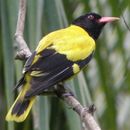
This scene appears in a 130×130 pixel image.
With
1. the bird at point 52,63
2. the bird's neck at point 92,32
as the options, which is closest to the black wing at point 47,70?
the bird at point 52,63

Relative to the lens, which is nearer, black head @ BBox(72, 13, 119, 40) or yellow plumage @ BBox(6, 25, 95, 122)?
yellow plumage @ BBox(6, 25, 95, 122)

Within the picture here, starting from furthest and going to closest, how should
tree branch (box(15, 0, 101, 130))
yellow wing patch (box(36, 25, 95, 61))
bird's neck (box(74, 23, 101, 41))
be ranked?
bird's neck (box(74, 23, 101, 41)), yellow wing patch (box(36, 25, 95, 61)), tree branch (box(15, 0, 101, 130))

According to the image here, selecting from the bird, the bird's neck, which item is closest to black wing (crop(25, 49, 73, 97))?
the bird

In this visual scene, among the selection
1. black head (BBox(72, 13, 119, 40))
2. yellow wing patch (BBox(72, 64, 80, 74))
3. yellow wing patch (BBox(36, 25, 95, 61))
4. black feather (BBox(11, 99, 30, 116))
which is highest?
black head (BBox(72, 13, 119, 40))

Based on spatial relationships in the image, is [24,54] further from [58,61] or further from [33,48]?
[33,48]

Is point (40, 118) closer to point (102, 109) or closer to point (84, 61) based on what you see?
point (84, 61)

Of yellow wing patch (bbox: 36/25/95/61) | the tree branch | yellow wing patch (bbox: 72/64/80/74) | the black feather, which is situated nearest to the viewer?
the tree branch

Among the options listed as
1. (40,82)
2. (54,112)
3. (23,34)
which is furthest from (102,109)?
(23,34)

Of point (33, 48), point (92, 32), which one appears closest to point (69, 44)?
point (92, 32)

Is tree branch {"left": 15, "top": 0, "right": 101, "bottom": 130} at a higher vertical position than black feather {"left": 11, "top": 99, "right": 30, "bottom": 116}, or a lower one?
higher

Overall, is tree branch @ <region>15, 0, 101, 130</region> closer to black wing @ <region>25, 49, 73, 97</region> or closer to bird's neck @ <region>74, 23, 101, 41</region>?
black wing @ <region>25, 49, 73, 97</region>
